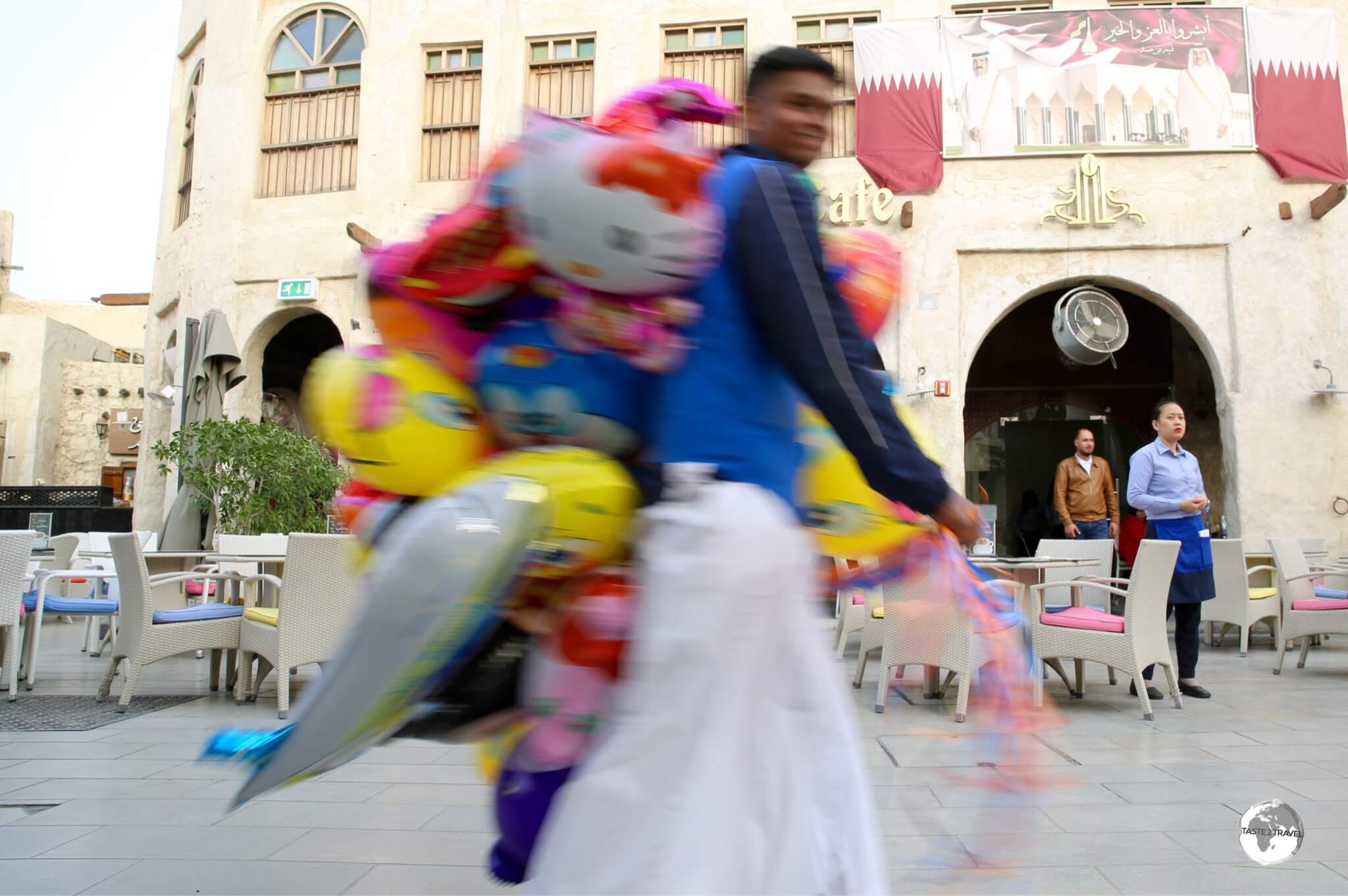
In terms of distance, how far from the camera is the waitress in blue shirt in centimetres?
502

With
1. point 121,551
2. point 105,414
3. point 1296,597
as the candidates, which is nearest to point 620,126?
point 121,551

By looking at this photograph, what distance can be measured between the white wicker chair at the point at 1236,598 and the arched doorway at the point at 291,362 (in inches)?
460

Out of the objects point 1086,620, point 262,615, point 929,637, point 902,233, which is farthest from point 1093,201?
point 262,615

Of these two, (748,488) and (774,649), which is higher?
(748,488)

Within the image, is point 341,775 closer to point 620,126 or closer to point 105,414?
point 620,126

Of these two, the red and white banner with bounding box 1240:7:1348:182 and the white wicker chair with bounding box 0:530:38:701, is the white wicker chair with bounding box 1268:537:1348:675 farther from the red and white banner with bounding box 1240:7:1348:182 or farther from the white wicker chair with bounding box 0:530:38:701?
the white wicker chair with bounding box 0:530:38:701

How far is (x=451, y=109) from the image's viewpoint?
12211 mm

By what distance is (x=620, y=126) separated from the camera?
1.32 meters

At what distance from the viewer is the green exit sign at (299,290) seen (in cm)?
1202

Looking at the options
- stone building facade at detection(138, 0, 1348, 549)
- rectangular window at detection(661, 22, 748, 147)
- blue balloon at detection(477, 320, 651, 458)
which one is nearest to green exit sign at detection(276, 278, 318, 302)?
stone building facade at detection(138, 0, 1348, 549)

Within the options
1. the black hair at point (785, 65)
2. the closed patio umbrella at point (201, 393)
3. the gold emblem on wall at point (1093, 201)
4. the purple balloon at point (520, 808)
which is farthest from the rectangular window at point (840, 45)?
the purple balloon at point (520, 808)

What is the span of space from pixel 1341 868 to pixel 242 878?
9.41 ft

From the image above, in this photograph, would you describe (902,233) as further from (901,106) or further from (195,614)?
(195,614)

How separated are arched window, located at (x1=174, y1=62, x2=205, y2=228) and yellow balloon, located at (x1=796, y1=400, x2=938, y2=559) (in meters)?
15.1
